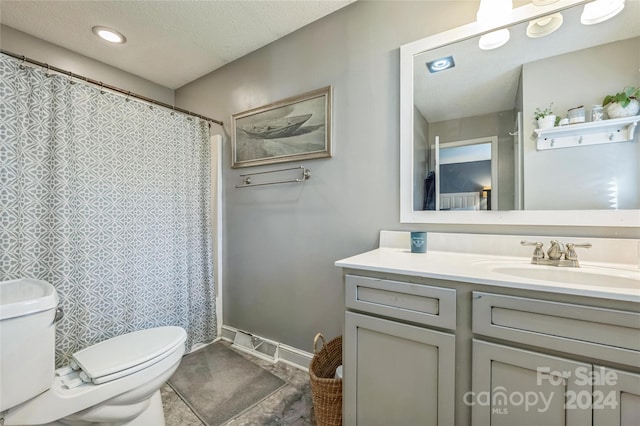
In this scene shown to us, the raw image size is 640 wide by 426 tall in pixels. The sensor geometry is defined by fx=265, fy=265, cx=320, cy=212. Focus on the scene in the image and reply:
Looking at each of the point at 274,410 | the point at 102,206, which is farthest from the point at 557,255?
the point at 102,206

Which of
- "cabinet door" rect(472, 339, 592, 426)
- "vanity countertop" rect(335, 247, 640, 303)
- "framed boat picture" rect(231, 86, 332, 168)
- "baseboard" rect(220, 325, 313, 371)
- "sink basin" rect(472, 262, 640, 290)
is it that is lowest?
"baseboard" rect(220, 325, 313, 371)

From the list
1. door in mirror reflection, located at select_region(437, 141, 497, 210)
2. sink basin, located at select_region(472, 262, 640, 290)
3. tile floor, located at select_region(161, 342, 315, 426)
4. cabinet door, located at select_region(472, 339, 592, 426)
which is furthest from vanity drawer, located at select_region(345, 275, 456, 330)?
tile floor, located at select_region(161, 342, 315, 426)

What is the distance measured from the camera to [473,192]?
1298 millimetres

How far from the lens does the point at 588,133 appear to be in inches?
41.9

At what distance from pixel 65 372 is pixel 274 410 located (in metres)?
0.96

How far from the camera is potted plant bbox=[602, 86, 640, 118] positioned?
999 mm

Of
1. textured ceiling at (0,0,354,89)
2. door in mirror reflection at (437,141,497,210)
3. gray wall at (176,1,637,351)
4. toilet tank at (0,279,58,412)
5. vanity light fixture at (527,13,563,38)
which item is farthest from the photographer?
textured ceiling at (0,0,354,89)

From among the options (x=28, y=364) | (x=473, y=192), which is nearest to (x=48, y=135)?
(x=28, y=364)

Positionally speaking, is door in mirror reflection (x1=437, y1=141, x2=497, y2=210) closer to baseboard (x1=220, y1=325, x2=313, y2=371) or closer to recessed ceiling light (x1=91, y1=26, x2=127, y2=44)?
baseboard (x1=220, y1=325, x2=313, y2=371)

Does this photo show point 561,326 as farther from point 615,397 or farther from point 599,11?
point 599,11

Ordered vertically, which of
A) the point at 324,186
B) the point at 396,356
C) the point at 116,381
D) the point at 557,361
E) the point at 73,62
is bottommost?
the point at 116,381

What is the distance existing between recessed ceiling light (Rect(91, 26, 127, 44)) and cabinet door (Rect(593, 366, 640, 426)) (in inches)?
115

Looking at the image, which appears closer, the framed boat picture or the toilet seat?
the toilet seat

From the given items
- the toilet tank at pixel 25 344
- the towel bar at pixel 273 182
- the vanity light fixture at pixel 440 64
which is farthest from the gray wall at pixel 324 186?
the toilet tank at pixel 25 344
